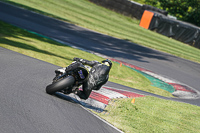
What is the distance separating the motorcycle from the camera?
6090 millimetres

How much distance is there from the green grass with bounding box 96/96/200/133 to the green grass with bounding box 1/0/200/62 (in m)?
15.9

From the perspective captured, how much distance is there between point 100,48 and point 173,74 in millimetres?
4758

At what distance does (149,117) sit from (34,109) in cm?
342

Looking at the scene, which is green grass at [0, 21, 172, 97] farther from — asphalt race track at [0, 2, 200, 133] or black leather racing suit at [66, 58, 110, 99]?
black leather racing suit at [66, 58, 110, 99]

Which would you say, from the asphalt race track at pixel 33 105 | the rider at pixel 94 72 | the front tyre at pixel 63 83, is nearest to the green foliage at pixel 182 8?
the asphalt race track at pixel 33 105

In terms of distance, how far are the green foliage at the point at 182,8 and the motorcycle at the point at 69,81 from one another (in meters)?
39.6

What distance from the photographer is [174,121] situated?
7.62 meters

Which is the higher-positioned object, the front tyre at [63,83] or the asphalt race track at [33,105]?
the front tyre at [63,83]

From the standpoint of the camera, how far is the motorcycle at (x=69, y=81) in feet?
20.0

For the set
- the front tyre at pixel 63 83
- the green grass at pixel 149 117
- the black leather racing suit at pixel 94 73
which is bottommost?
the green grass at pixel 149 117

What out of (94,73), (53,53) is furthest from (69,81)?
(53,53)

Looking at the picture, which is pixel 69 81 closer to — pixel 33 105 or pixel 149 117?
pixel 33 105

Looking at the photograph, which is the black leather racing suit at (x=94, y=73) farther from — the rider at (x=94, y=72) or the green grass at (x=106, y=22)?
the green grass at (x=106, y=22)

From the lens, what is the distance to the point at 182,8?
4394 cm
